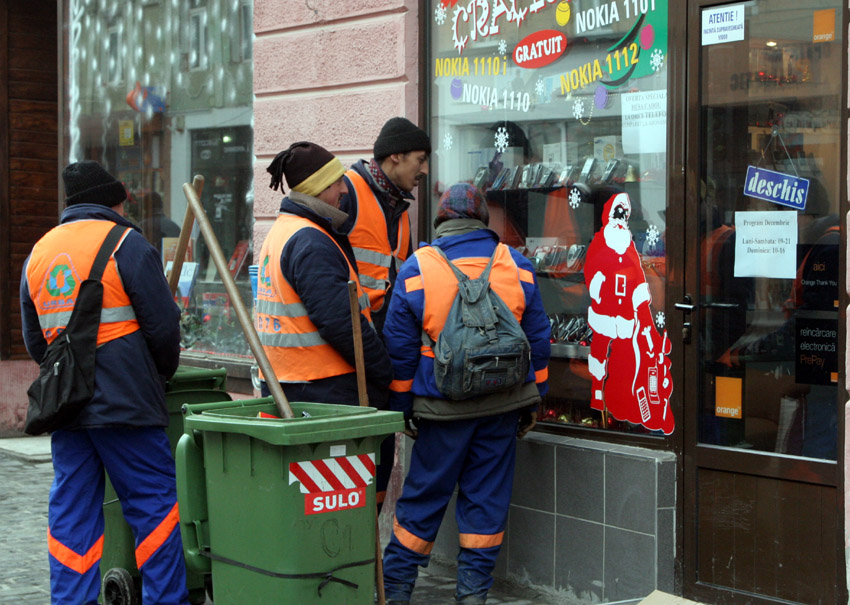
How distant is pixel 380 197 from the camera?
5.22 meters

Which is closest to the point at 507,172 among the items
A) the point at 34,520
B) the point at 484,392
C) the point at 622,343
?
the point at 622,343

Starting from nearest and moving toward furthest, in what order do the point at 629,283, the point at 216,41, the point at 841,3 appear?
the point at 841,3
the point at 629,283
the point at 216,41

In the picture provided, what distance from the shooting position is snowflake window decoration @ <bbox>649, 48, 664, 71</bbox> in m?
5.00

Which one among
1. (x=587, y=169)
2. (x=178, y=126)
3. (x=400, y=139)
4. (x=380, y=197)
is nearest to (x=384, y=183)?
(x=380, y=197)

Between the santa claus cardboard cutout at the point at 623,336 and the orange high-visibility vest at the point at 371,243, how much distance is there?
963 millimetres

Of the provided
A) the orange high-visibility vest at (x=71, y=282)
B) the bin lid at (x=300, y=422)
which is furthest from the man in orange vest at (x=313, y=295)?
the orange high-visibility vest at (x=71, y=282)

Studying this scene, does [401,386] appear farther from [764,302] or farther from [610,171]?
[764,302]

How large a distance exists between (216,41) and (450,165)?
8.46 ft

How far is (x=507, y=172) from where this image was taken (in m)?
5.81

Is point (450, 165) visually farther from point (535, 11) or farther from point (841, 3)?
point (841, 3)

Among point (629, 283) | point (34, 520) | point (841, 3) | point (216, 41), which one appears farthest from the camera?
point (216, 41)

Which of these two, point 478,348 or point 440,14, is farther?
point 440,14

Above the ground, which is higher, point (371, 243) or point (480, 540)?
point (371, 243)

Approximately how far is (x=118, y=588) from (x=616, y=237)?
2.68m
